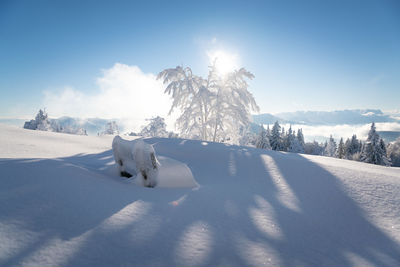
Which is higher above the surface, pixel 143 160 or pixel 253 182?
pixel 143 160

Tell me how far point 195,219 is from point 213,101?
12.5m

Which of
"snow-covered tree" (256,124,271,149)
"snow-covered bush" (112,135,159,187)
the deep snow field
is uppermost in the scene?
"snow-covered tree" (256,124,271,149)

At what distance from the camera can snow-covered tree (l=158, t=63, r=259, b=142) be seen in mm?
14305

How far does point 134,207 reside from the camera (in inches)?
114

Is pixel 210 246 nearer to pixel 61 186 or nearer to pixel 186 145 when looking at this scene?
pixel 61 186

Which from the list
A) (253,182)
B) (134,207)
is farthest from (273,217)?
(134,207)

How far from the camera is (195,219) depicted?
9.18ft

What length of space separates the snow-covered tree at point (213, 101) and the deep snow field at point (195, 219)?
32.6 ft

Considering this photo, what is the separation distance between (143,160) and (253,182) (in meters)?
2.78

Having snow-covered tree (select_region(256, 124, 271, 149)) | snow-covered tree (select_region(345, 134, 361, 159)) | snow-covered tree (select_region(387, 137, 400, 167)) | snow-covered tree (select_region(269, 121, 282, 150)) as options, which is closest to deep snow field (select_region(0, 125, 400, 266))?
snow-covered tree (select_region(256, 124, 271, 149))

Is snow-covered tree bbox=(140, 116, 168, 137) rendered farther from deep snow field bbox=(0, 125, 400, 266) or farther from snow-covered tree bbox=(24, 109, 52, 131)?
deep snow field bbox=(0, 125, 400, 266)

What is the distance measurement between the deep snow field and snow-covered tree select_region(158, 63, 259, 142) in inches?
391

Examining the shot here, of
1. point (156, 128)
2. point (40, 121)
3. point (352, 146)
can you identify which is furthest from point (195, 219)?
point (352, 146)

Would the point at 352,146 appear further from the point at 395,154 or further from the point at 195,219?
the point at 195,219
